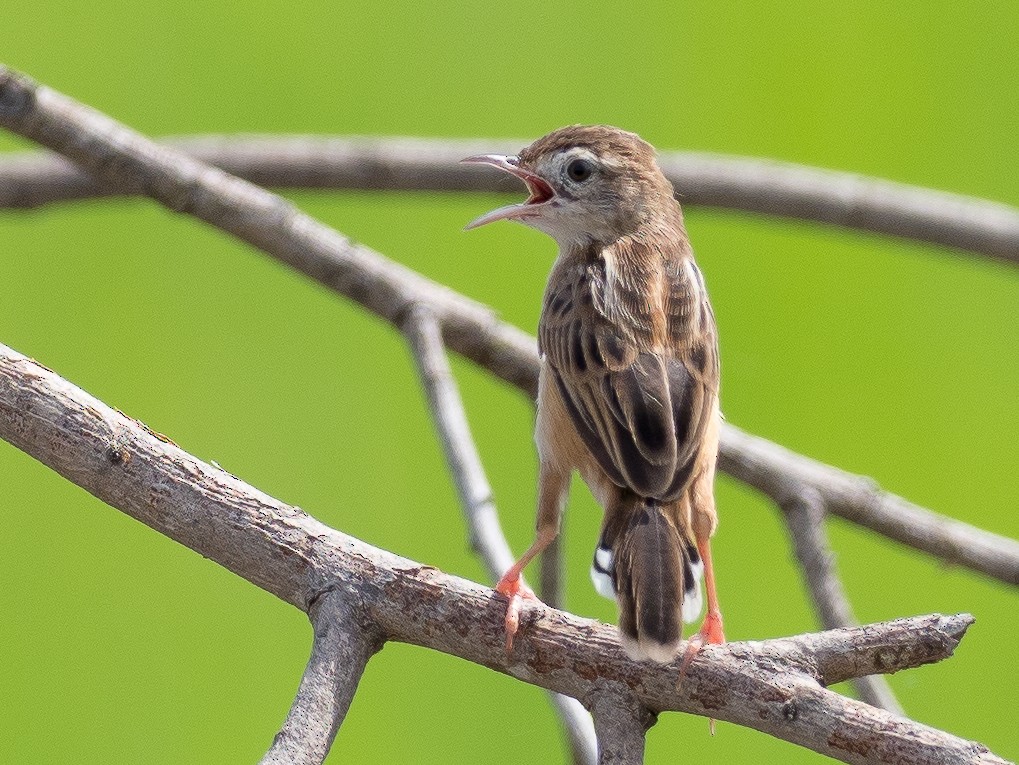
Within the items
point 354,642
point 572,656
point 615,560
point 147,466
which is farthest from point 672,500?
point 147,466

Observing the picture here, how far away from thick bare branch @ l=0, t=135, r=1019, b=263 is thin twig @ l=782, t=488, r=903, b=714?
1.85 metres

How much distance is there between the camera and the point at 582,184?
15.3ft

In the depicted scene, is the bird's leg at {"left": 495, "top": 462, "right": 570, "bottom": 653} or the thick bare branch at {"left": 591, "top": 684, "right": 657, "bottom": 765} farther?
the bird's leg at {"left": 495, "top": 462, "right": 570, "bottom": 653}

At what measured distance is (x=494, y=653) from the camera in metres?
3.10

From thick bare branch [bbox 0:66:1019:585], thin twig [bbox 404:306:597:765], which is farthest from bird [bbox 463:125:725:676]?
thick bare branch [bbox 0:66:1019:585]

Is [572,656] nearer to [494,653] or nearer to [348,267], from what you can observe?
[494,653]

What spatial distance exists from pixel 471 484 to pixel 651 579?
1.16 metres

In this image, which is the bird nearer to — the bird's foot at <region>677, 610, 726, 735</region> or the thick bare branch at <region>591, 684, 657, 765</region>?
the bird's foot at <region>677, 610, 726, 735</region>

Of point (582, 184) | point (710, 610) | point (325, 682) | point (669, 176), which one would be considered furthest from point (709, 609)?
point (669, 176)

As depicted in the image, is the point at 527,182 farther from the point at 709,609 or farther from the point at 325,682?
the point at 325,682

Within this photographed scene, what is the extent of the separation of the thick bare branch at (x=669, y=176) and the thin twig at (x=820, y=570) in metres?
1.85

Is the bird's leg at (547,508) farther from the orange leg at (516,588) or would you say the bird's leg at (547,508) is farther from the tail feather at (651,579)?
the tail feather at (651,579)

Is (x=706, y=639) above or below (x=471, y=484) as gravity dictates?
below

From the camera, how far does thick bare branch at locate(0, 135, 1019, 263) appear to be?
6.07 m
